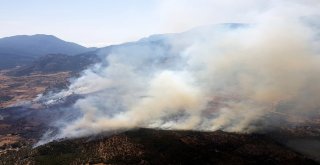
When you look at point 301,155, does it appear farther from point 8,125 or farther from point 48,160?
point 8,125

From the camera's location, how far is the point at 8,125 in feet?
525

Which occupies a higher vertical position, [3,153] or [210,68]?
[210,68]

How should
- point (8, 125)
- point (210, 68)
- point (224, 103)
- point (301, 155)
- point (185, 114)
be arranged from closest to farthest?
1. point (301, 155)
2. point (185, 114)
3. point (8, 125)
4. point (224, 103)
5. point (210, 68)

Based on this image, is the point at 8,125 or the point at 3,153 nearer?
the point at 3,153

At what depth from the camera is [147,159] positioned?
100m

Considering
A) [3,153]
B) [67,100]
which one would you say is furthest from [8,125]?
[3,153]

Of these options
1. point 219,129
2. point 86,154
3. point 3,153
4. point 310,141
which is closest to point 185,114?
point 219,129

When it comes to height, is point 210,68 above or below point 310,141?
above

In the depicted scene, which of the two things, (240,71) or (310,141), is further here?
(240,71)

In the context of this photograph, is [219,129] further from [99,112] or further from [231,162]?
[99,112]

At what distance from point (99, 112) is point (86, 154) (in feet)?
165

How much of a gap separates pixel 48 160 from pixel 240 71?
368 ft

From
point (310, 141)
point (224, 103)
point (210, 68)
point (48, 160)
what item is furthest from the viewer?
point (210, 68)

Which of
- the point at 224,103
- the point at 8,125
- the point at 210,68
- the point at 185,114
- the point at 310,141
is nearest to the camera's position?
the point at 310,141
